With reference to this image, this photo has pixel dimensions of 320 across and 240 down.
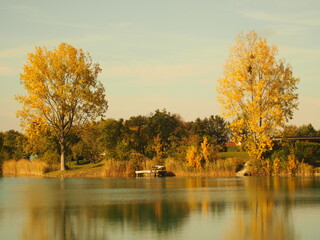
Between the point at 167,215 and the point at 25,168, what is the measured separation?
43.5 meters

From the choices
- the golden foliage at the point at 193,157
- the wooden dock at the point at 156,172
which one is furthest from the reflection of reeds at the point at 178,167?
the wooden dock at the point at 156,172

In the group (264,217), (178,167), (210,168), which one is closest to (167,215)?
(264,217)

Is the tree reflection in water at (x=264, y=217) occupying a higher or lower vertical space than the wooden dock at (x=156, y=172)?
lower

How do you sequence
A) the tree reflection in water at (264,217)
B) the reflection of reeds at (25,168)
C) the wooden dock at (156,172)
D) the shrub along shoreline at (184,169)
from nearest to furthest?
the tree reflection in water at (264,217) → the shrub along shoreline at (184,169) → the wooden dock at (156,172) → the reflection of reeds at (25,168)

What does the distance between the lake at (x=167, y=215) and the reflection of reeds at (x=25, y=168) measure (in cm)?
2841

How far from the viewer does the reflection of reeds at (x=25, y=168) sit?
60844 millimetres

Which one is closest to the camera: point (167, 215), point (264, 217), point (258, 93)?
point (264, 217)

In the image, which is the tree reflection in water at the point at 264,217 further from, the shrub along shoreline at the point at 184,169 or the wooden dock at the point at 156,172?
the wooden dock at the point at 156,172

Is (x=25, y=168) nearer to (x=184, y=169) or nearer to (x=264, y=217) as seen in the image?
(x=184, y=169)

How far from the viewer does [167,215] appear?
21.5m

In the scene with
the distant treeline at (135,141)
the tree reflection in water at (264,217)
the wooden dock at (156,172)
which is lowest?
the tree reflection in water at (264,217)

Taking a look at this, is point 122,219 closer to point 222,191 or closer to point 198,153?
point 222,191

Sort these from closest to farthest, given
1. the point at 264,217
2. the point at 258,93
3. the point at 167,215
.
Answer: the point at 264,217 < the point at 167,215 < the point at 258,93

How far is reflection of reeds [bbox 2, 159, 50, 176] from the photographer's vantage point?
200 feet
